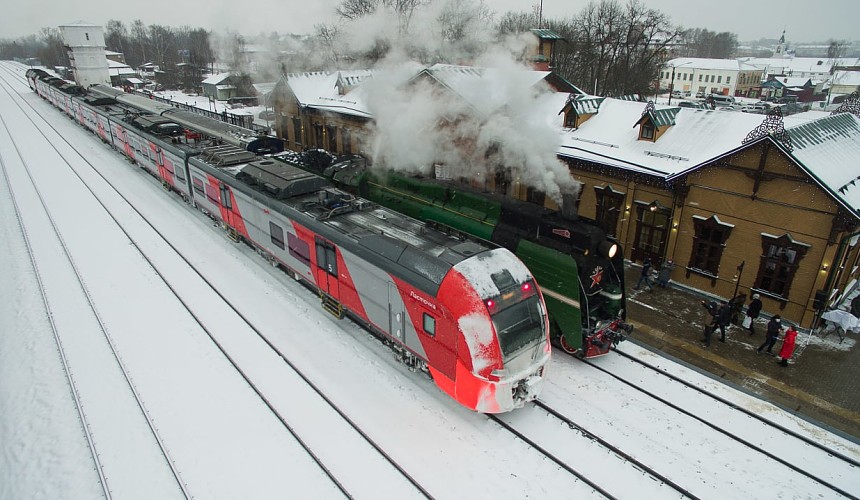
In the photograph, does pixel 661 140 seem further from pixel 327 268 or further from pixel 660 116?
pixel 327 268

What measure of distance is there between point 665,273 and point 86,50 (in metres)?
71.1

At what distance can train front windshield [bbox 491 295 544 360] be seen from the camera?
27.6ft

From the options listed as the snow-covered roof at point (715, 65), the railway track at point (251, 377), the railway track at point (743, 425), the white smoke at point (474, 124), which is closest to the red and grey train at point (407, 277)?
the railway track at point (251, 377)

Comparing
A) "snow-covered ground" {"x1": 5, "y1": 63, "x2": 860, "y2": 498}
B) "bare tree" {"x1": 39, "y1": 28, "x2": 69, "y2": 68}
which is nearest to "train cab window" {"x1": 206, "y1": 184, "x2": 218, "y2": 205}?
"snow-covered ground" {"x1": 5, "y1": 63, "x2": 860, "y2": 498}

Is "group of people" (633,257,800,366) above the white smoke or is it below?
below

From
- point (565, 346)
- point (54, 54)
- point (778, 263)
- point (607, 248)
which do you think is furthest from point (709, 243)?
point (54, 54)

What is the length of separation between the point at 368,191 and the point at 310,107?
15629 millimetres

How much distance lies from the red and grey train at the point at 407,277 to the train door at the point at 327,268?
30 mm

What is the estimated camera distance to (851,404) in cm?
1009

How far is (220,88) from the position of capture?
5391 cm

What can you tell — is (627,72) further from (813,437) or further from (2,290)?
(2,290)

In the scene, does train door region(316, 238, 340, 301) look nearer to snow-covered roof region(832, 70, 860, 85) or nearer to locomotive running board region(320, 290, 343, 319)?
locomotive running board region(320, 290, 343, 319)

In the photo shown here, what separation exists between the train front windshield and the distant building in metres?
69.0

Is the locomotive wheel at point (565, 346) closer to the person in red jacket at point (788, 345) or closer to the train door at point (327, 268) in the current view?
the person in red jacket at point (788, 345)
